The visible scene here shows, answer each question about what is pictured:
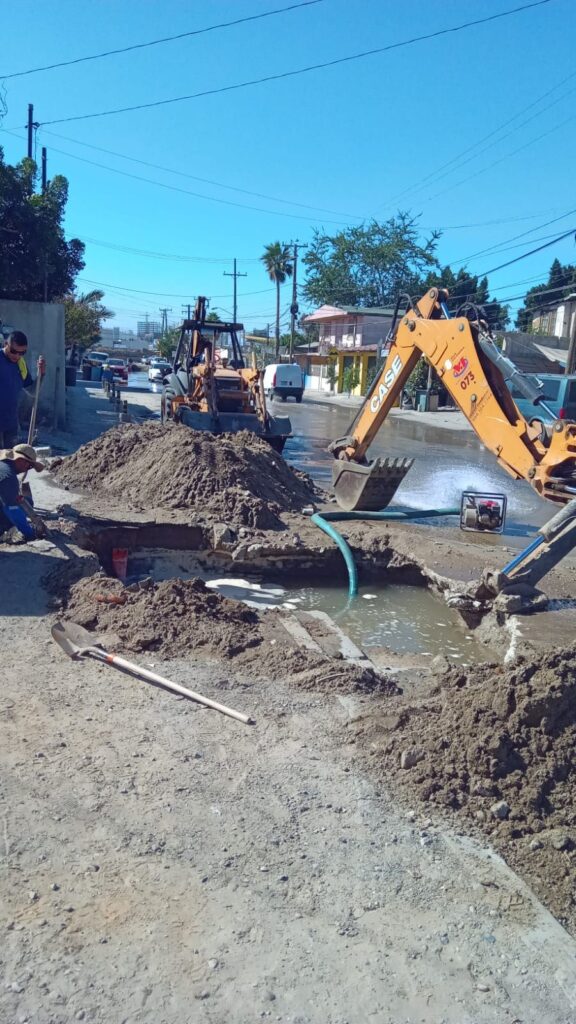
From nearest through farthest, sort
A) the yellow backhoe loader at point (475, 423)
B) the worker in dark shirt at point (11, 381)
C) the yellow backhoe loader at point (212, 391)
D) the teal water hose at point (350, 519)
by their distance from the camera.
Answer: the yellow backhoe loader at point (475, 423), the worker in dark shirt at point (11, 381), the teal water hose at point (350, 519), the yellow backhoe loader at point (212, 391)

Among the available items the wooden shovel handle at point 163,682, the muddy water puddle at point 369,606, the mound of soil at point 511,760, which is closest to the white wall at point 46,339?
the muddy water puddle at point 369,606

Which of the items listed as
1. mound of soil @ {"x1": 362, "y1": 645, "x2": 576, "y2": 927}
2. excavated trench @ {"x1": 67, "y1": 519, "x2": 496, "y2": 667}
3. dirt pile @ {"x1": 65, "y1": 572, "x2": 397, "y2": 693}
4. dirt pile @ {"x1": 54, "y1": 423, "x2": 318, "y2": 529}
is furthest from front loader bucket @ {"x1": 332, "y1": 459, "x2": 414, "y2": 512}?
mound of soil @ {"x1": 362, "y1": 645, "x2": 576, "y2": 927}

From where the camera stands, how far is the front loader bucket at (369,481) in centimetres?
A: 1098

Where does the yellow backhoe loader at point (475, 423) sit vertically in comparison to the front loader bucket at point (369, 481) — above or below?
above

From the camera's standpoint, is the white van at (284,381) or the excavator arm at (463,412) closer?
the excavator arm at (463,412)

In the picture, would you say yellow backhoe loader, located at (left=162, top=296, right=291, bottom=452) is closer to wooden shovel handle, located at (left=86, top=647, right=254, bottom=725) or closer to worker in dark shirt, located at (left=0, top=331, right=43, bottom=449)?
worker in dark shirt, located at (left=0, top=331, right=43, bottom=449)

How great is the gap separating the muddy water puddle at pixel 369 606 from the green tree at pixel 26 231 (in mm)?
13036

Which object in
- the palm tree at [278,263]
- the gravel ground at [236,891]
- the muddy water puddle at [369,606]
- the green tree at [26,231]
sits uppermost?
the palm tree at [278,263]

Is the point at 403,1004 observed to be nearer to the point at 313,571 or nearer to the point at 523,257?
the point at 313,571

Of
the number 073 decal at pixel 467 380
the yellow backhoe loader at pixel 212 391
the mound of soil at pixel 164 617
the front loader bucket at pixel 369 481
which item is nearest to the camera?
the mound of soil at pixel 164 617

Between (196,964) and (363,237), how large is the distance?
5994 cm

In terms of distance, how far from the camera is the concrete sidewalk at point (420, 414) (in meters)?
31.0

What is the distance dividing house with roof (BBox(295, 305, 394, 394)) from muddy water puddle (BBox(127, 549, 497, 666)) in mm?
35162

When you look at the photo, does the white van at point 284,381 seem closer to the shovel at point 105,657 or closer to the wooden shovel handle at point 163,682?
the shovel at point 105,657
